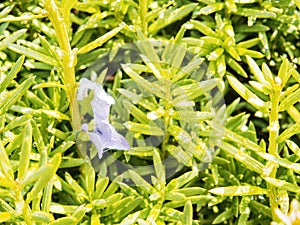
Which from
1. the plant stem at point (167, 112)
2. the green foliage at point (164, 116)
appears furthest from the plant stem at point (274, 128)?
the plant stem at point (167, 112)

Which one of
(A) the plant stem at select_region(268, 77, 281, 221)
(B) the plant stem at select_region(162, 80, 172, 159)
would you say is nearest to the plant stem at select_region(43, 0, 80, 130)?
(B) the plant stem at select_region(162, 80, 172, 159)

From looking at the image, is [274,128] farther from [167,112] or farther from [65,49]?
[65,49]

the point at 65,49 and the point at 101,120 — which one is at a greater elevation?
the point at 65,49

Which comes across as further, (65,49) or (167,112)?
(167,112)

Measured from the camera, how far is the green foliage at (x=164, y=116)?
0.87m

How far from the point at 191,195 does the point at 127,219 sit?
0.42 feet

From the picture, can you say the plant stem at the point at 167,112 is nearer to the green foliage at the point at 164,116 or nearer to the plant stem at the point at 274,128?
the green foliage at the point at 164,116

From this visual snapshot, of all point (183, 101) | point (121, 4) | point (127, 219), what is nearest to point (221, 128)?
point (183, 101)

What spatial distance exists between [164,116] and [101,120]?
0.40 feet

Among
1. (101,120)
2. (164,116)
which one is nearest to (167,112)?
(164,116)

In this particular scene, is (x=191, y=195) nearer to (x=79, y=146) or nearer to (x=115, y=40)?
(x=79, y=146)

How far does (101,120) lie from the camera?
2.98 feet

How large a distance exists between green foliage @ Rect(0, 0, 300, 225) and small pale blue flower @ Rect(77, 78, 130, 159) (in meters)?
0.03

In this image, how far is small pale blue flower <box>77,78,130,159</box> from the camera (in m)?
0.90
